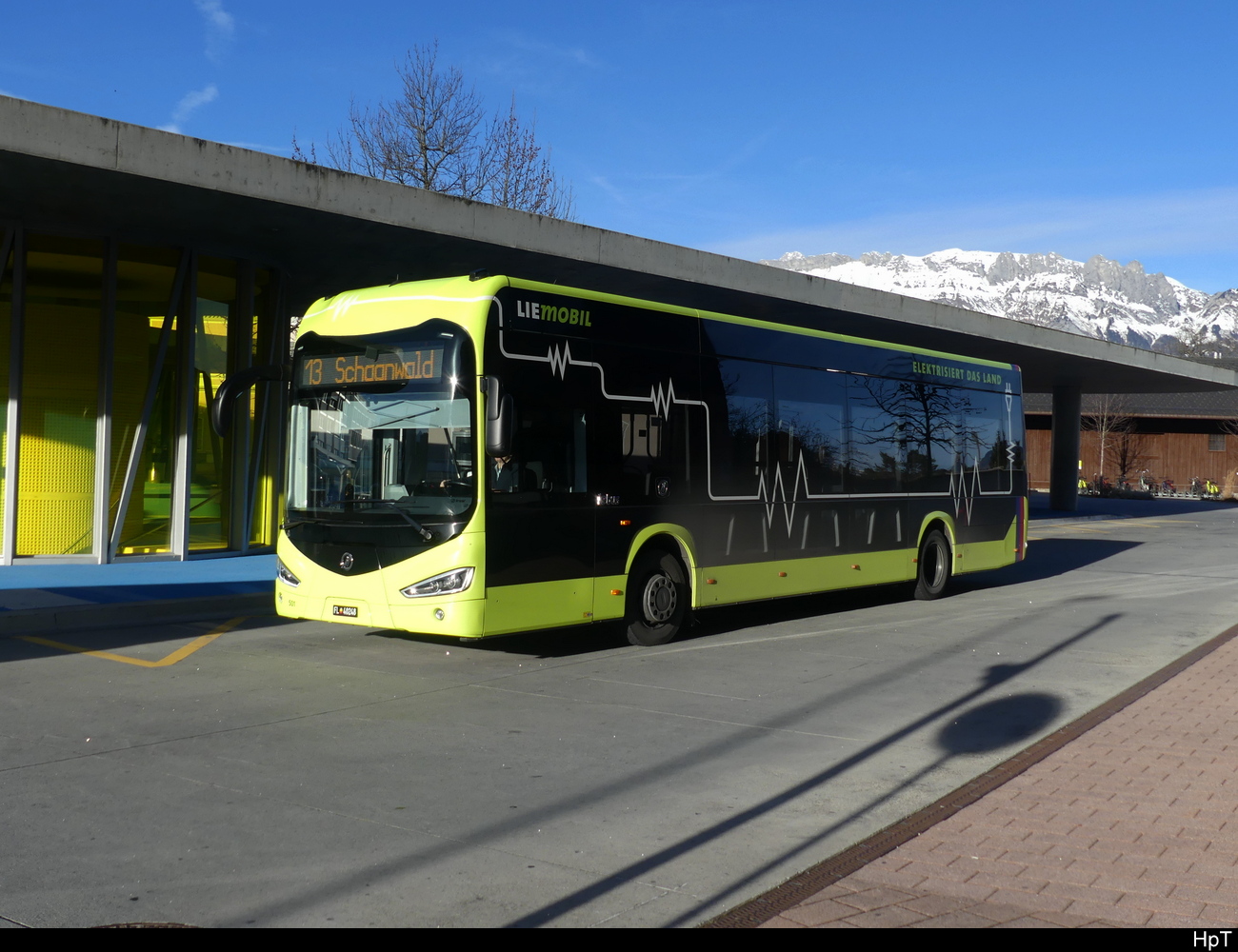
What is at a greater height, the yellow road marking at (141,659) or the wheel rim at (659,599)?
the wheel rim at (659,599)

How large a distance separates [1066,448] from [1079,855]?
41.2m

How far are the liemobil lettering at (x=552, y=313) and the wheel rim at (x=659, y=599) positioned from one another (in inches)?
98.9

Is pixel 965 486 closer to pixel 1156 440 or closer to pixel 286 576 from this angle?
pixel 286 576

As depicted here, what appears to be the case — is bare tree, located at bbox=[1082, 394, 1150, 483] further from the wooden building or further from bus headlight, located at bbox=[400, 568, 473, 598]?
bus headlight, located at bbox=[400, 568, 473, 598]

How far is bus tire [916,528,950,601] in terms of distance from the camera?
15.6 m

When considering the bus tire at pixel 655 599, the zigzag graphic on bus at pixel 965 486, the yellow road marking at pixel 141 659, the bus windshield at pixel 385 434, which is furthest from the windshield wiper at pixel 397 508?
the zigzag graphic on bus at pixel 965 486

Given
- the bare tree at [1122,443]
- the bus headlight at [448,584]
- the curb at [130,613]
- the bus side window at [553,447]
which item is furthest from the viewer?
the bare tree at [1122,443]

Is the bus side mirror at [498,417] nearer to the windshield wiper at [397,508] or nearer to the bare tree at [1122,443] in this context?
the windshield wiper at [397,508]

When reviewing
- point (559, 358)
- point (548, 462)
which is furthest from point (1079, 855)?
point (559, 358)

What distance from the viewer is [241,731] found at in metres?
7.39

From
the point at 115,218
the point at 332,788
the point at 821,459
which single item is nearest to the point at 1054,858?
the point at 332,788

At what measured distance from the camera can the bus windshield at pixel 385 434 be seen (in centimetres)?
934

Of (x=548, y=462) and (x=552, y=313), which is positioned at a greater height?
(x=552, y=313)

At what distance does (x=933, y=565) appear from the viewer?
15.9 m
